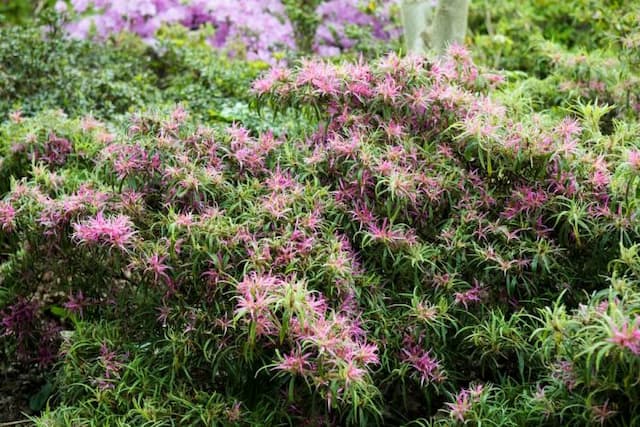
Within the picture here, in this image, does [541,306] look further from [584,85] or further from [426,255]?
[584,85]

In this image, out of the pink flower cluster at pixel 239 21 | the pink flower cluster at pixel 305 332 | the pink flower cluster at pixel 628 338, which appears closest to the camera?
the pink flower cluster at pixel 628 338

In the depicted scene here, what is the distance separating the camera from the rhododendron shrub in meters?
2.03

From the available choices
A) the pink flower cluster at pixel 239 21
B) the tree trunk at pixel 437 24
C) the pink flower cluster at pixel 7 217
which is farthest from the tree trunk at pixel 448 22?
the pink flower cluster at pixel 7 217

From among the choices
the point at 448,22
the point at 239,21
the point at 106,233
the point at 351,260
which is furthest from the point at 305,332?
the point at 239,21

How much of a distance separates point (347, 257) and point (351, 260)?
0.02 m

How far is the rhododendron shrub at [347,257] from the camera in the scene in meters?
2.03

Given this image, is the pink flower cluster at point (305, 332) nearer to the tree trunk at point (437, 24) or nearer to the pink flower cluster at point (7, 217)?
the pink flower cluster at point (7, 217)

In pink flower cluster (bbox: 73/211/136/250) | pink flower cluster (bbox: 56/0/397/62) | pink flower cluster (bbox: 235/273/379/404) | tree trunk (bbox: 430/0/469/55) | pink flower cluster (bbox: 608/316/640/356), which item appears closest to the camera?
pink flower cluster (bbox: 608/316/640/356)

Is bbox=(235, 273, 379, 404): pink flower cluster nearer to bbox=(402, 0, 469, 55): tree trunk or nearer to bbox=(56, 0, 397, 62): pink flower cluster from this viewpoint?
bbox=(402, 0, 469, 55): tree trunk

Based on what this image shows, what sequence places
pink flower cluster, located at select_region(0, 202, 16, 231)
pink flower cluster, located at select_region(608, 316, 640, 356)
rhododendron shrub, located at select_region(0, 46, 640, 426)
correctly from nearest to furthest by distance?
pink flower cluster, located at select_region(608, 316, 640, 356) → rhododendron shrub, located at select_region(0, 46, 640, 426) → pink flower cluster, located at select_region(0, 202, 16, 231)

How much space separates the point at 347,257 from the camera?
7.46 feet

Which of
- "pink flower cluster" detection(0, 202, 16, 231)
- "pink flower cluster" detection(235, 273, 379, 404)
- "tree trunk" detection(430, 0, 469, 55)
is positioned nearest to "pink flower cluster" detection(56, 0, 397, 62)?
"tree trunk" detection(430, 0, 469, 55)

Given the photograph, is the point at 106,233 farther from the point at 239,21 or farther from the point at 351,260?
the point at 239,21

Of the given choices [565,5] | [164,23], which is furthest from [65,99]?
[565,5]
